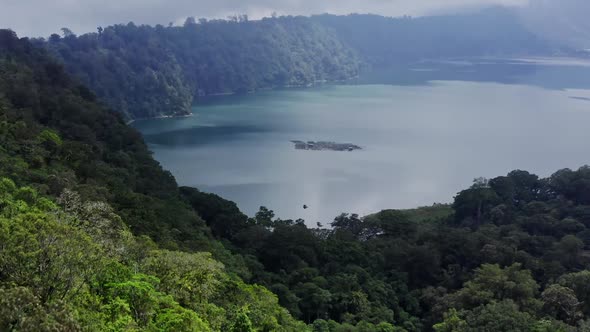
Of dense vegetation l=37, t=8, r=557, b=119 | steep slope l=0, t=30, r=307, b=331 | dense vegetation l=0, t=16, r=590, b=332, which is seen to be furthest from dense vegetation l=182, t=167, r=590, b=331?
dense vegetation l=37, t=8, r=557, b=119

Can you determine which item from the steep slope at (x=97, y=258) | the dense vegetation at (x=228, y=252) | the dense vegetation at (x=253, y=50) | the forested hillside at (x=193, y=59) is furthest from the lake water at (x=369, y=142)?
the steep slope at (x=97, y=258)

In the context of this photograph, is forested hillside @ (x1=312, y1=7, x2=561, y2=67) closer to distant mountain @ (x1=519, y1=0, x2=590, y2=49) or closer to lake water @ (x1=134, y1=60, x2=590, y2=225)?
distant mountain @ (x1=519, y1=0, x2=590, y2=49)

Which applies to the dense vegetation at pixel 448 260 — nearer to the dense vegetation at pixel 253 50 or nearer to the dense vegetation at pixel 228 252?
the dense vegetation at pixel 228 252

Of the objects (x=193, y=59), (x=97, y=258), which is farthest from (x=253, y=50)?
(x=97, y=258)

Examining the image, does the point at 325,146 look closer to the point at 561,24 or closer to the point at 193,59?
the point at 193,59

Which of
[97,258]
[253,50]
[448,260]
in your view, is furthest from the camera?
[253,50]
